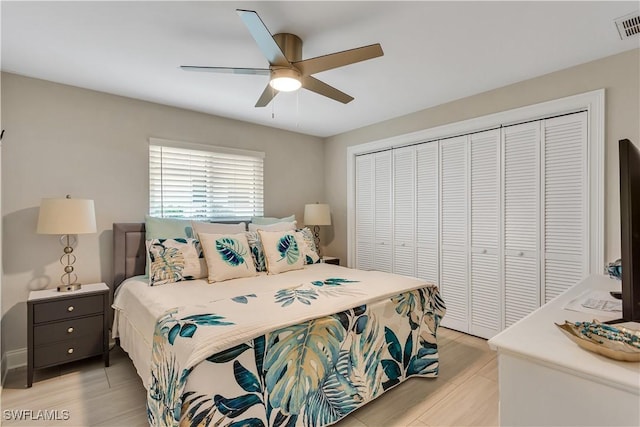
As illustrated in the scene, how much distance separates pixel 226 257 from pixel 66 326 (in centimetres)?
130

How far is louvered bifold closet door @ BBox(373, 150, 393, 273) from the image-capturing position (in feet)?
13.2

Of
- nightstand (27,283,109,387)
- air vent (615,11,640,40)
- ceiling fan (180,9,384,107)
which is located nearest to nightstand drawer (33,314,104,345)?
nightstand (27,283,109,387)

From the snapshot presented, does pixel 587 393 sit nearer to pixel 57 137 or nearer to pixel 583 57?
pixel 583 57

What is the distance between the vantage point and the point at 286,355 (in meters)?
1.65

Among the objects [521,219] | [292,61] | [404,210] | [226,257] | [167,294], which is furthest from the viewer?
[404,210]

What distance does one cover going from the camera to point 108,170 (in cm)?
302

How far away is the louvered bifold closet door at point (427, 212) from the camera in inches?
140

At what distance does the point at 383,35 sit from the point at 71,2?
186 cm

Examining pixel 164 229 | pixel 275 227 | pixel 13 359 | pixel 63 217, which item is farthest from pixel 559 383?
pixel 13 359

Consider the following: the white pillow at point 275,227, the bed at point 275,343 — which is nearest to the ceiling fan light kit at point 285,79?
the bed at point 275,343

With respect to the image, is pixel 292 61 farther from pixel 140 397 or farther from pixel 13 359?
pixel 13 359

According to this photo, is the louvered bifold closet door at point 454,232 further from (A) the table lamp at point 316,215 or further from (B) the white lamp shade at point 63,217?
(B) the white lamp shade at point 63,217

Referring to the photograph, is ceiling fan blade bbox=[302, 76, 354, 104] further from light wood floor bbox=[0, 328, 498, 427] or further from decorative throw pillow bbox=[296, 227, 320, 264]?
light wood floor bbox=[0, 328, 498, 427]

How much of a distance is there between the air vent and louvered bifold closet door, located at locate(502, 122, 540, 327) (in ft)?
2.72
